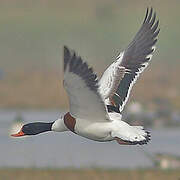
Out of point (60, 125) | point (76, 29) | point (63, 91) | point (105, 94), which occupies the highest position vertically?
point (76, 29)

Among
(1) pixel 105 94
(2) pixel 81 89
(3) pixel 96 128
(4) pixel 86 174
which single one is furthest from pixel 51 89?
(2) pixel 81 89

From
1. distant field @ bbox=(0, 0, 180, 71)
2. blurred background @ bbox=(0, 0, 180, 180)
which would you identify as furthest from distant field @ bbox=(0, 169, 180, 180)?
distant field @ bbox=(0, 0, 180, 71)

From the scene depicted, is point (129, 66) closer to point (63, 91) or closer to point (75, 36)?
point (63, 91)

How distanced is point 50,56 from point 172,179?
20580 millimetres

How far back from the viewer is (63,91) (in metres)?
29.8

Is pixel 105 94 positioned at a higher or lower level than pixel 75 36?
lower

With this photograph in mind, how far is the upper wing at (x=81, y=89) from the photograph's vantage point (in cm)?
1036

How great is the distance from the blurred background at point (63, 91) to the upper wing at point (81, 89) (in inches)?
229

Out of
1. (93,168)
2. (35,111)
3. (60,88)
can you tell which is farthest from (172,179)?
(60,88)

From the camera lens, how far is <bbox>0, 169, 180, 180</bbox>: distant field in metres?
17.0

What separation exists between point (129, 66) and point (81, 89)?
2.13 metres

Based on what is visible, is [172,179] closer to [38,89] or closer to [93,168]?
[93,168]

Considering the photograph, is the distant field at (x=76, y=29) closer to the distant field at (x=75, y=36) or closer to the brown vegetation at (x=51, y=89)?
the distant field at (x=75, y=36)

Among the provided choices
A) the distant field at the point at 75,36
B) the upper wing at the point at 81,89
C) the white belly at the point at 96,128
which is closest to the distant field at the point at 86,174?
the white belly at the point at 96,128
